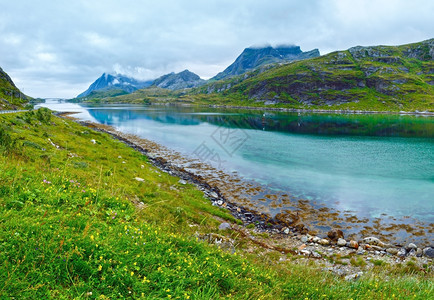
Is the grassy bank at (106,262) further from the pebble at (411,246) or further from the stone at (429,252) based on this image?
the pebble at (411,246)

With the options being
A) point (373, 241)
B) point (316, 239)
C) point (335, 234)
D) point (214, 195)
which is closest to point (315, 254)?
point (316, 239)

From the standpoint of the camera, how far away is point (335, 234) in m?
20.2

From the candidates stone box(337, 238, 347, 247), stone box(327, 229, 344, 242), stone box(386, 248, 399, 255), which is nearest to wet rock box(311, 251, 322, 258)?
stone box(337, 238, 347, 247)

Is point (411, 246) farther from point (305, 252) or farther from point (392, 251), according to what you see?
point (305, 252)

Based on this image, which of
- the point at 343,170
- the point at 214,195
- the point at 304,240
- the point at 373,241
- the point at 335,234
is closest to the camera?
the point at 304,240

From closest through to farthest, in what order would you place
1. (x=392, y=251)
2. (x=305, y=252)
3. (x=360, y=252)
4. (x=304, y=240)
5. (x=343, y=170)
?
(x=305, y=252) < (x=360, y=252) < (x=392, y=251) < (x=304, y=240) < (x=343, y=170)

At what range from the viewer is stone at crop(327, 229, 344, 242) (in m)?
20.0

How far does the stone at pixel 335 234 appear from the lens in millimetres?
19950

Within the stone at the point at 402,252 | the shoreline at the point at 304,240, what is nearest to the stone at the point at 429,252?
the shoreline at the point at 304,240

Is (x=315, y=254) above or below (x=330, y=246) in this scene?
above

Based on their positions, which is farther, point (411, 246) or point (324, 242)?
point (324, 242)

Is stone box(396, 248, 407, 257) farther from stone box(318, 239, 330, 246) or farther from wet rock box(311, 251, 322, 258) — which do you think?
wet rock box(311, 251, 322, 258)

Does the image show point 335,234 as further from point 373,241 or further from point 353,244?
point 373,241

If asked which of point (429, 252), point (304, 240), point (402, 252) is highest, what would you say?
point (304, 240)
